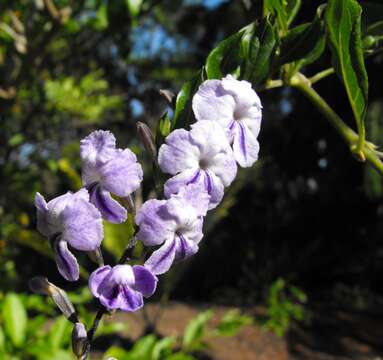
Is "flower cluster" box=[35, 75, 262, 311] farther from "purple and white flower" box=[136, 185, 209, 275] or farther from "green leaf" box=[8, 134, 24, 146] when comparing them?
"green leaf" box=[8, 134, 24, 146]

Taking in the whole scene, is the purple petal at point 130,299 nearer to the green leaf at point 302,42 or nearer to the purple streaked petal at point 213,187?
the purple streaked petal at point 213,187

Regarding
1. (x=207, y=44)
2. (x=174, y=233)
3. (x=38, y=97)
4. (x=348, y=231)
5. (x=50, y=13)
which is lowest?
(x=348, y=231)

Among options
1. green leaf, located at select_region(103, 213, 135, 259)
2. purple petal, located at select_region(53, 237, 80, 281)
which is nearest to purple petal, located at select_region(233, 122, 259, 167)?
purple petal, located at select_region(53, 237, 80, 281)

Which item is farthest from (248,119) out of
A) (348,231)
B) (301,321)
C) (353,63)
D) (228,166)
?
(348,231)

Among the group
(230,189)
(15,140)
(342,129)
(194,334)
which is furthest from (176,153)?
(15,140)

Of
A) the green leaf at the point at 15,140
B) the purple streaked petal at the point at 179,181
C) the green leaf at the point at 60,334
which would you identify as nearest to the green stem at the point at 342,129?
the purple streaked petal at the point at 179,181

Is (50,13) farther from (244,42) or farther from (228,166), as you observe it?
(228,166)
